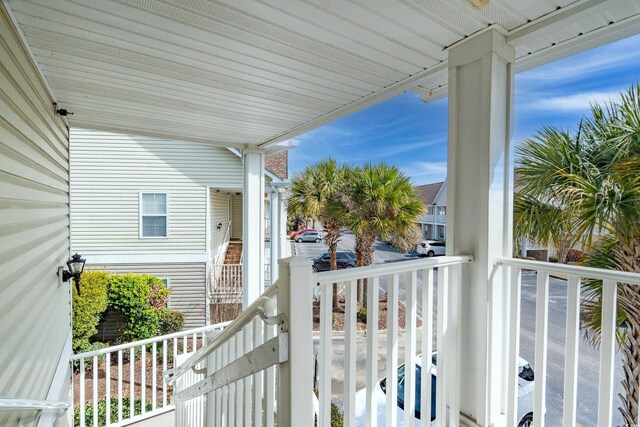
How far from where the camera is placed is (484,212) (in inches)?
66.9

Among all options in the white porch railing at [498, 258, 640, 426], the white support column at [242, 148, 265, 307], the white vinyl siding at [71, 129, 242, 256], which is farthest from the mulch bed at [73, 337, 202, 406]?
the white porch railing at [498, 258, 640, 426]

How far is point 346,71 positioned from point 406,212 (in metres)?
4.90

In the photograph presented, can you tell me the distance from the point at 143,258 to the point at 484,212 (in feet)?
22.9

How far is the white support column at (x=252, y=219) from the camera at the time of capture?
4406mm

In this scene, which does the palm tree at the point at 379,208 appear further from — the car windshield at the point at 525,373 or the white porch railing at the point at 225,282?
the car windshield at the point at 525,373

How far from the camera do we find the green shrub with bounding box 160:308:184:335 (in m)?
6.44

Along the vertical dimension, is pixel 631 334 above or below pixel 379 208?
below

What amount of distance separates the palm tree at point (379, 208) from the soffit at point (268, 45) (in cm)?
416

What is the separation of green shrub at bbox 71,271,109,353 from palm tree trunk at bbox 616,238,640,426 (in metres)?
6.92

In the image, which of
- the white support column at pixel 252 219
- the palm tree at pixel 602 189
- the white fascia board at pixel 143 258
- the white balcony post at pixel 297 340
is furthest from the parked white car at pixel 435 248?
the white fascia board at pixel 143 258

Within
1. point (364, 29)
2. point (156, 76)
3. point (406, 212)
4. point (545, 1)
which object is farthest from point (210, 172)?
point (545, 1)

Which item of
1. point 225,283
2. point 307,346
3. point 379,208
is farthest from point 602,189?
point 225,283

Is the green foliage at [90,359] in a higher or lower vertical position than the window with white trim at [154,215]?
lower

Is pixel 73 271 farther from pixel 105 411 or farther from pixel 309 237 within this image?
pixel 309 237
